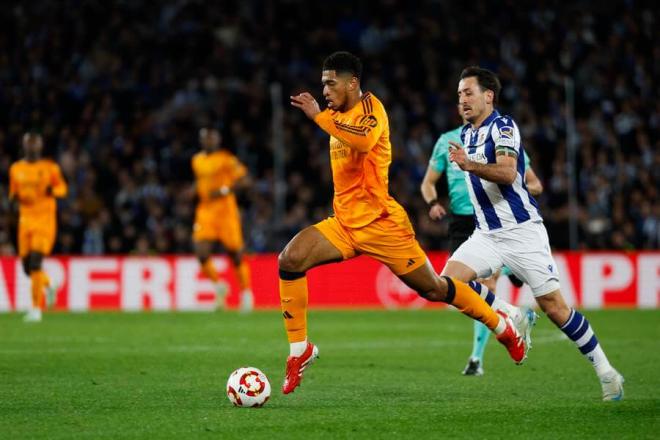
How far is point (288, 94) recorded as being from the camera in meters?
25.2

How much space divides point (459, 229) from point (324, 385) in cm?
245

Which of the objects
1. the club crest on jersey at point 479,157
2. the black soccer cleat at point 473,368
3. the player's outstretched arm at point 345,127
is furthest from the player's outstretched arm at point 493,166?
the black soccer cleat at point 473,368

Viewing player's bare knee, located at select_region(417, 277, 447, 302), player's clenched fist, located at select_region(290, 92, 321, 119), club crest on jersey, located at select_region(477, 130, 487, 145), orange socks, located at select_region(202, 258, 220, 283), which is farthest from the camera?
orange socks, located at select_region(202, 258, 220, 283)

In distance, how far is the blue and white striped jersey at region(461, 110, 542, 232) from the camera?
8.76 m

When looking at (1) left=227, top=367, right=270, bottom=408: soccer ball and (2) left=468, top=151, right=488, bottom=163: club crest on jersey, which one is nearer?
(1) left=227, top=367, right=270, bottom=408: soccer ball

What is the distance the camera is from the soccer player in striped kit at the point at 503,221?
8.42m

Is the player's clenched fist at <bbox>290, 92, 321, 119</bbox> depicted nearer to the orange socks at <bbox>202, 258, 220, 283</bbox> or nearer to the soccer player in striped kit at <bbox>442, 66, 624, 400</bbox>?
the soccer player in striped kit at <bbox>442, 66, 624, 400</bbox>

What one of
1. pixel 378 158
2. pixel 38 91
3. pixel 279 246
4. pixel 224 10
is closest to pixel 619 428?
pixel 378 158

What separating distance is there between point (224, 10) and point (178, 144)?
466 cm

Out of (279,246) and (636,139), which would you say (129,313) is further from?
(636,139)

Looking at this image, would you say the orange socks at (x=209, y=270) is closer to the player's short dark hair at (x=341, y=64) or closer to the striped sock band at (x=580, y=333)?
the player's short dark hair at (x=341, y=64)

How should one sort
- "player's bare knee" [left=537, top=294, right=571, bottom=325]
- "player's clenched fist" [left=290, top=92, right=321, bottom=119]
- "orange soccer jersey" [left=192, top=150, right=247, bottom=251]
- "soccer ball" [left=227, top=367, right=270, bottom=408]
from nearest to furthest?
"soccer ball" [left=227, top=367, right=270, bottom=408] → "player's clenched fist" [left=290, top=92, right=321, bottom=119] → "player's bare knee" [left=537, top=294, right=571, bottom=325] → "orange soccer jersey" [left=192, top=150, right=247, bottom=251]

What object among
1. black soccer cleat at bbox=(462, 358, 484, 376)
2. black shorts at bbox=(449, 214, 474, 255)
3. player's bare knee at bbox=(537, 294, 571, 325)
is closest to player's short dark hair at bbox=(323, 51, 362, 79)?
player's bare knee at bbox=(537, 294, 571, 325)

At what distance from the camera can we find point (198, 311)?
20.5 m
